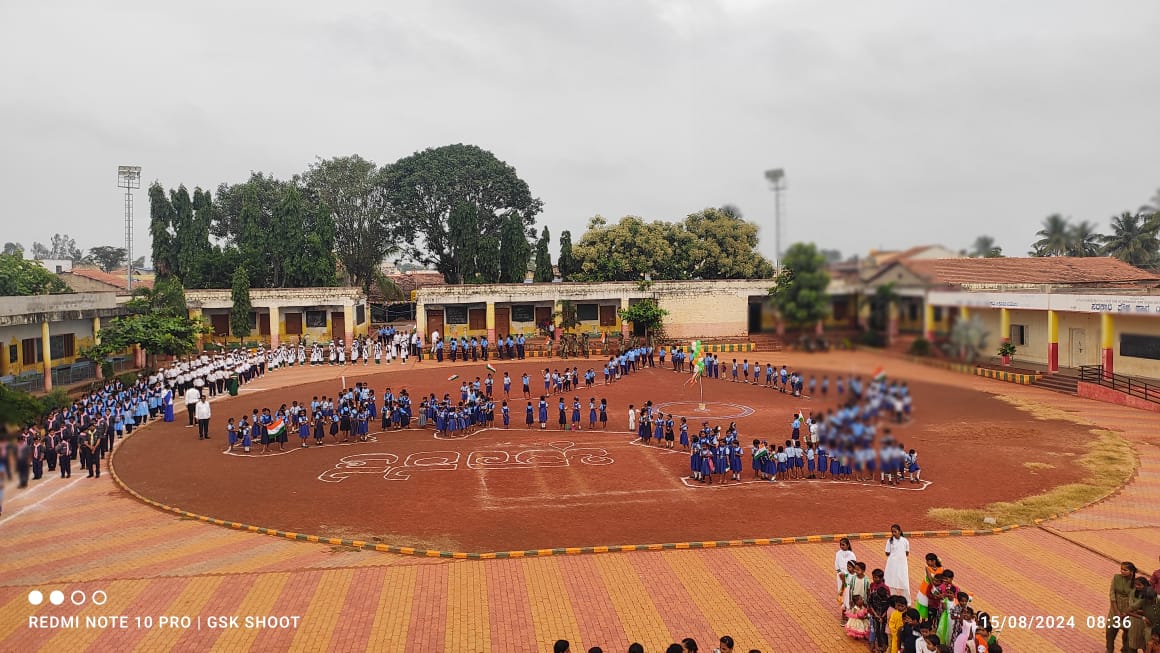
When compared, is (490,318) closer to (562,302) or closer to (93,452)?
(562,302)

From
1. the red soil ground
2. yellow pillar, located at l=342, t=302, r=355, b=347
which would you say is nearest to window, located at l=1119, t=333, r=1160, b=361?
the red soil ground

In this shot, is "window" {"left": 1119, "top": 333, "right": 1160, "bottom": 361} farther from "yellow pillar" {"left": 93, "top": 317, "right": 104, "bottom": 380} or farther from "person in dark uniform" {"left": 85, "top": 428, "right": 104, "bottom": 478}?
"yellow pillar" {"left": 93, "top": 317, "right": 104, "bottom": 380}

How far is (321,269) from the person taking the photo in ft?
164

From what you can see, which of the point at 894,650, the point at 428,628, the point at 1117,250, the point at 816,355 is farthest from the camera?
the point at 1117,250

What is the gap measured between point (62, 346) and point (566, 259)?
31738 mm

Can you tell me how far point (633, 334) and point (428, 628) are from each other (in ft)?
128

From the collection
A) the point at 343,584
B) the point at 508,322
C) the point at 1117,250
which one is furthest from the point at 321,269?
the point at 1117,250

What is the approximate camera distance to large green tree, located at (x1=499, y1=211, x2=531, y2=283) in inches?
2079

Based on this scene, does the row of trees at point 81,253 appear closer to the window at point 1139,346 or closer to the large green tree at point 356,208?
the large green tree at point 356,208

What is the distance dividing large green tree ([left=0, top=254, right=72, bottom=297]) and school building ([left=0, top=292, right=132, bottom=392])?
7617 mm

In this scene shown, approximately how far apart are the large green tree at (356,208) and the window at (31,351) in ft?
81.8

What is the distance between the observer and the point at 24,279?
44844mm

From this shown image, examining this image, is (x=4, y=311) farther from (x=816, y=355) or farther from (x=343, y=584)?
(x=816, y=355)

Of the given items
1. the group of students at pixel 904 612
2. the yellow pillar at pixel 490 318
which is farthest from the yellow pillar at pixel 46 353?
the group of students at pixel 904 612
